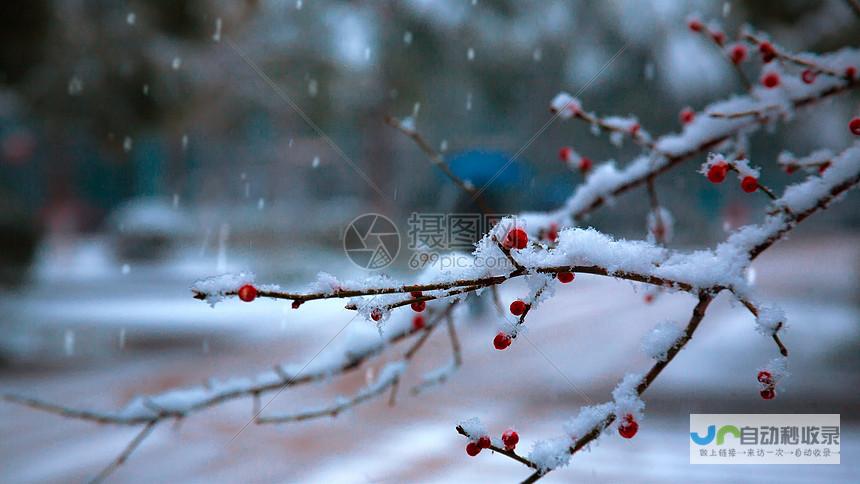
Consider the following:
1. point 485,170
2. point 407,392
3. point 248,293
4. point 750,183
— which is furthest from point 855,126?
point 485,170

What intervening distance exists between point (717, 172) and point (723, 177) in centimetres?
2

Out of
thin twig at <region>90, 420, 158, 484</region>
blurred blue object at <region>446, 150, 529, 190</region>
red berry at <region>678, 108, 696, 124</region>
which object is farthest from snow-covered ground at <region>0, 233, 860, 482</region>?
blurred blue object at <region>446, 150, 529, 190</region>

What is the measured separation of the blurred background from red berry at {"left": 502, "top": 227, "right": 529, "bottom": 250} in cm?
127

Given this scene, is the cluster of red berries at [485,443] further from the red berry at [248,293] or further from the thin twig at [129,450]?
the thin twig at [129,450]

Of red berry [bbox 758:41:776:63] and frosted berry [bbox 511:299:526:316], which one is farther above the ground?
red berry [bbox 758:41:776:63]

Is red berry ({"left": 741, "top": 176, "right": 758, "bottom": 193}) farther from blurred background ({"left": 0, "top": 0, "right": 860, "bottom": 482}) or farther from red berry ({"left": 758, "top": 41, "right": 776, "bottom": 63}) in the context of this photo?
blurred background ({"left": 0, "top": 0, "right": 860, "bottom": 482})

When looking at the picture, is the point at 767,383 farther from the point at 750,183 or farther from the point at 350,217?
the point at 350,217

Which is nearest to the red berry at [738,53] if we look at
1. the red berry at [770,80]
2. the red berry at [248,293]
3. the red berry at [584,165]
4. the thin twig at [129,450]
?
the red berry at [770,80]

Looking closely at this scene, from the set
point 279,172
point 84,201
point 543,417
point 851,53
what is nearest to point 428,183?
Answer: point 543,417

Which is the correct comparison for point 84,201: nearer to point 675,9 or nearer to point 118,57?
point 118,57

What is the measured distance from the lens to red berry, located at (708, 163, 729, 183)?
37.4 inches

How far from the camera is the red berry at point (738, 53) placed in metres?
1.69

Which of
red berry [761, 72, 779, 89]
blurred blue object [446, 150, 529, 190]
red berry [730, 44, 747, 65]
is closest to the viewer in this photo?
red berry [761, 72, 779, 89]

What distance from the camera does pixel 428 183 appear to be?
10195 mm
